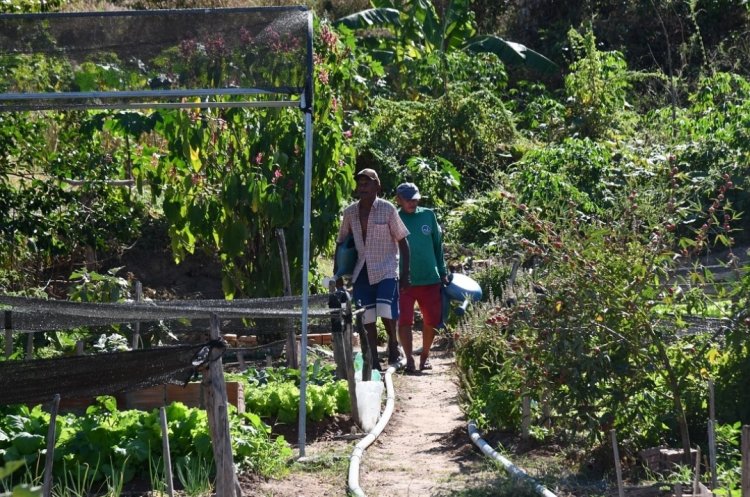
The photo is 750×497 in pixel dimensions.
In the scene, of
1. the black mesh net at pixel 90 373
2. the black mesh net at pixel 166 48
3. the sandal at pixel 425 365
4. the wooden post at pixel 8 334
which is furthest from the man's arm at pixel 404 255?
the black mesh net at pixel 90 373

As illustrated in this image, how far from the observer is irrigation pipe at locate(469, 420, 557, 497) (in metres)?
5.37

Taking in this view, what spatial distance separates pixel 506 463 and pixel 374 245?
3.19m

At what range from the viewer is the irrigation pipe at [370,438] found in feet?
19.0

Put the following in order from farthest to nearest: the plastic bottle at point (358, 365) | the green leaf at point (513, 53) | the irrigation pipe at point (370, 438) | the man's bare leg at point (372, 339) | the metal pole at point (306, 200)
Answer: the green leaf at point (513, 53), the man's bare leg at point (372, 339), the plastic bottle at point (358, 365), the metal pole at point (306, 200), the irrigation pipe at point (370, 438)

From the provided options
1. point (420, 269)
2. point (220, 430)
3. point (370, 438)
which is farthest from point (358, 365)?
point (220, 430)

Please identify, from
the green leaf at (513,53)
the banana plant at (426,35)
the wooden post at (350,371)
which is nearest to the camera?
the wooden post at (350,371)

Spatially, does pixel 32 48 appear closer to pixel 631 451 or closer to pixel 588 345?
pixel 588 345

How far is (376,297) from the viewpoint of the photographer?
894 centimetres

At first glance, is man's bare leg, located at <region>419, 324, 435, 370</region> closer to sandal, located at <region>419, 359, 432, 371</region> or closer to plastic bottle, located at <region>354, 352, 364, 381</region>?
sandal, located at <region>419, 359, 432, 371</region>

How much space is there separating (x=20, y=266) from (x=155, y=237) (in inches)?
102

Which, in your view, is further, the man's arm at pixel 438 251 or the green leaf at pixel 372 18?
the green leaf at pixel 372 18

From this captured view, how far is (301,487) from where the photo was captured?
593 cm

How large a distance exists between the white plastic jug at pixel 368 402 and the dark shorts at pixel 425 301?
76.1 inches

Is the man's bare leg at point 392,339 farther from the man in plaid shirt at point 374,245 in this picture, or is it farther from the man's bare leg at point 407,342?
the man in plaid shirt at point 374,245
